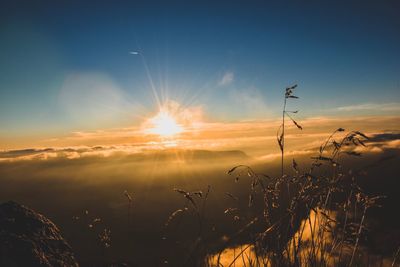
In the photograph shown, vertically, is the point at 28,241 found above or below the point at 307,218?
below

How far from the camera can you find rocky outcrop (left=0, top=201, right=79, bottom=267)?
4.96 m

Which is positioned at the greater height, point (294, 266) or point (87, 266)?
point (294, 266)

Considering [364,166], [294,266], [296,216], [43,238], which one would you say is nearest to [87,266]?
[43,238]

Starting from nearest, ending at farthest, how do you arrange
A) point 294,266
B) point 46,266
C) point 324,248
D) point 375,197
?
point 375,197 → point 294,266 → point 324,248 → point 46,266

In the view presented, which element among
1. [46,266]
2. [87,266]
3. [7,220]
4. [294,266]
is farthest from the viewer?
[87,266]

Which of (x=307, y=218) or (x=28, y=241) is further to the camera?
(x=28, y=241)

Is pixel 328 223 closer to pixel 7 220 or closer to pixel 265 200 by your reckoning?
pixel 265 200

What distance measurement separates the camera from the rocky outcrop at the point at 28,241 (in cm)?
496

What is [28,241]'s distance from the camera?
5.32 m

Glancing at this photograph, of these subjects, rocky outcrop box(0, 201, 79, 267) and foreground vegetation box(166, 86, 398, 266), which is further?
rocky outcrop box(0, 201, 79, 267)

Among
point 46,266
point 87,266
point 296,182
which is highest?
point 296,182

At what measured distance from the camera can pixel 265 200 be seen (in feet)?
10.0

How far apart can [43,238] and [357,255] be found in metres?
4.78

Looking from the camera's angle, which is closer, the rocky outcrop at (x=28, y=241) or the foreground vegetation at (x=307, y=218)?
the foreground vegetation at (x=307, y=218)
